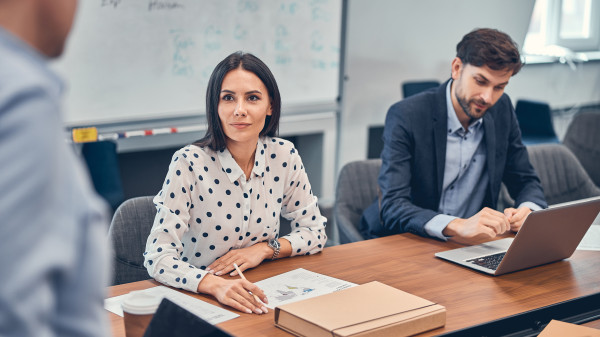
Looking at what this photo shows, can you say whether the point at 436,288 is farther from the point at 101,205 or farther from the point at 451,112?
the point at 101,205

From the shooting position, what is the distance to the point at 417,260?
6.18 feet

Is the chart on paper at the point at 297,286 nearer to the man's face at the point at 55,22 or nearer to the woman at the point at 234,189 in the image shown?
the woman at the point at 234,189

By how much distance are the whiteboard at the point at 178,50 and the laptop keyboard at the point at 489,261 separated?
1.82m

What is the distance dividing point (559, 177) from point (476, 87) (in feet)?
2.79

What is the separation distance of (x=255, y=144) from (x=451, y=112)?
0.82 metres

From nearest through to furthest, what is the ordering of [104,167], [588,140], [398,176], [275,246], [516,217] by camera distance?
[275,246], [516,217], [398,176], [104,167], [588,140]

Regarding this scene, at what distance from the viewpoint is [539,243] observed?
1.79 meters

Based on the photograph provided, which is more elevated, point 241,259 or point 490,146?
point 490,146

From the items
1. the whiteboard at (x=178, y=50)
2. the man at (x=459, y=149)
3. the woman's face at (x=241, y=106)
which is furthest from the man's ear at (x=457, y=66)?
the whiteboard at (x=178, y=50)

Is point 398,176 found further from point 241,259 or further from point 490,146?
point 241,259

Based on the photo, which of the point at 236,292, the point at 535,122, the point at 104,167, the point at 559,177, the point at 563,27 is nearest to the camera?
the point at 236,292

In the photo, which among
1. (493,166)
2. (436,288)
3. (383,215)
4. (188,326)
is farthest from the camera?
(493,166)

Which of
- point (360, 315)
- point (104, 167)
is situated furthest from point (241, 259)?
point (104, 167)

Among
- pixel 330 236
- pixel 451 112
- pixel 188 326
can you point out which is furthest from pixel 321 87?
pixel 188 326
